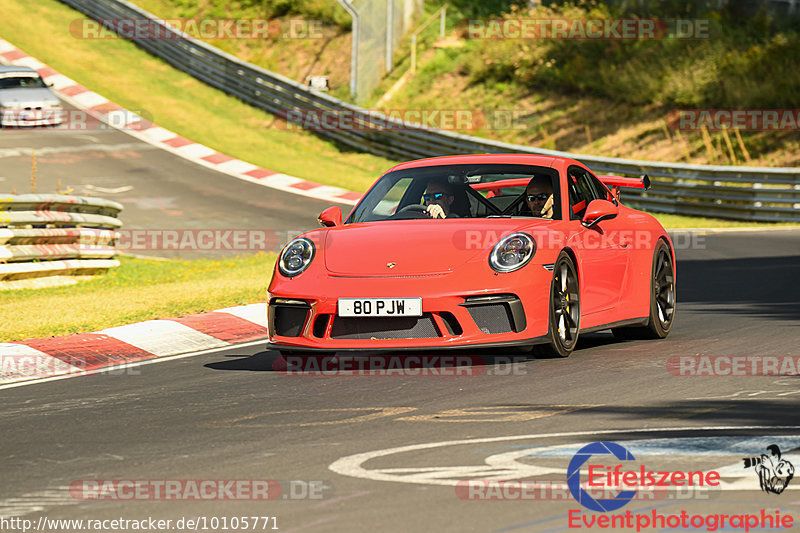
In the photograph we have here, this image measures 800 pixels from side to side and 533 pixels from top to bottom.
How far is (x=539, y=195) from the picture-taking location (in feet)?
29.6

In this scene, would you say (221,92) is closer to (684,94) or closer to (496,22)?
(496,22)

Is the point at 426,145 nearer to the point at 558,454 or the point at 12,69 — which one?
the point at 12,69

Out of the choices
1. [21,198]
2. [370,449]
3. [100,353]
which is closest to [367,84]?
[21,198]

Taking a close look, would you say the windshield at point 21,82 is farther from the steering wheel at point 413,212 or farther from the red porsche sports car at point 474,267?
the steering wheel at point 413,212

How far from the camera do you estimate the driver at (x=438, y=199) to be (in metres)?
8.85

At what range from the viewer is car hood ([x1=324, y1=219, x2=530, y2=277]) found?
7902mm

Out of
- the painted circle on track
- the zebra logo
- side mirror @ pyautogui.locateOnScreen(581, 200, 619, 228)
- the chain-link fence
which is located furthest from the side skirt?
the chain-link fence

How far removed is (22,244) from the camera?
45.0 feet

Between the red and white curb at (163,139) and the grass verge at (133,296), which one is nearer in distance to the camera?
the grass verge at (133,296)

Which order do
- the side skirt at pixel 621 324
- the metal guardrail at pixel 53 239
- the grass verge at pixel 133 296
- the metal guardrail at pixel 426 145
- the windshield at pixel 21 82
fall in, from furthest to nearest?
the windshield at pixel 21 82
the metal guardrail at pixel 426 145
the metal guardrail at pixel 53 239
the grass verge at pixel 133 296
the side skirt at pixel 621 324
